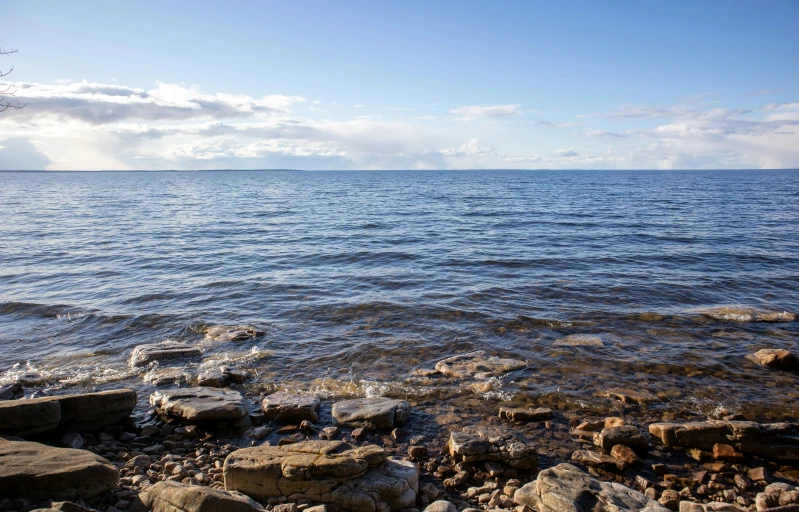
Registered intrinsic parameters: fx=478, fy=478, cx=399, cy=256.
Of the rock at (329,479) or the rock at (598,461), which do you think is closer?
the rock at (329,479)

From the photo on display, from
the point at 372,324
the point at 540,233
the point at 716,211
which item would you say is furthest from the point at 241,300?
the point at 716,211

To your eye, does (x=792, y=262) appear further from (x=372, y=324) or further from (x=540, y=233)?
(x=372, y=324)

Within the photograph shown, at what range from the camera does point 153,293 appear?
18688 mm

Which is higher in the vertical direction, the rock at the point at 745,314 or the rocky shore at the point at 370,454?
the rock at the point at 745,314

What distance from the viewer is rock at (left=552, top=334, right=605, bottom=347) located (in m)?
13.4

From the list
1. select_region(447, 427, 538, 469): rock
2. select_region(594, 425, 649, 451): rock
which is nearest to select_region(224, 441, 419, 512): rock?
select_region(447, 427, 538, 469): rock

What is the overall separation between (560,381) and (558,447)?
2970 mm

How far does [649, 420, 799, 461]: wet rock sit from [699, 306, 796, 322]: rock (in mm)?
7950

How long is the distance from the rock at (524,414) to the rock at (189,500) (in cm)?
523

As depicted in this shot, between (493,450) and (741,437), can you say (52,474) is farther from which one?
(741,437)

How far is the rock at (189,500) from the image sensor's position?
18.9 feet

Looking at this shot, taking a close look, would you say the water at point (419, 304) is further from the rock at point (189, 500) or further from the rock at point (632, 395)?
the rock at point (189, 500)

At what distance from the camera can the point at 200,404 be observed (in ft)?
30.4

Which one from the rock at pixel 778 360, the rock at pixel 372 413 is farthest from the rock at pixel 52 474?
the rock at pixel 778 360
